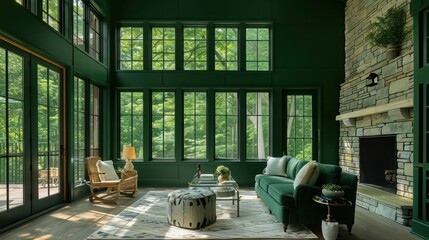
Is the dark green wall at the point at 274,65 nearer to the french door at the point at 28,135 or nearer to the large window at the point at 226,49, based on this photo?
the large window at the point at 226,49

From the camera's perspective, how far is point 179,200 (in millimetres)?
4133

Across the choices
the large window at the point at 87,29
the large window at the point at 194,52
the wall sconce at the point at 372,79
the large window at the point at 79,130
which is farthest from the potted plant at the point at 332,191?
the large window at the point at 87,29

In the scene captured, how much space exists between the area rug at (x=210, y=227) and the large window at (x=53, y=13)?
3.36 m

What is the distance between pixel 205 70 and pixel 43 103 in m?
3.77

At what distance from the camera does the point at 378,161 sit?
6156 mm

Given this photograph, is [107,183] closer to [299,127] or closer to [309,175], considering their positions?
[309,175]

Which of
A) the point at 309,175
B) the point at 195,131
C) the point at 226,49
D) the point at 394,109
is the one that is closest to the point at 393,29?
the point at 394,109

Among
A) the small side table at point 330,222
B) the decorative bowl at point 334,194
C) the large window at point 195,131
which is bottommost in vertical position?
the small side table at point 330,222

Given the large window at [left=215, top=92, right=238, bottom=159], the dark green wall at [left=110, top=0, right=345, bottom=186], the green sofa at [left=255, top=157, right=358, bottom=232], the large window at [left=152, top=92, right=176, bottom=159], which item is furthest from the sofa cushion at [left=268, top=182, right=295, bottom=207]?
the large window at [left=152, top=92, right=176, bottom=159]

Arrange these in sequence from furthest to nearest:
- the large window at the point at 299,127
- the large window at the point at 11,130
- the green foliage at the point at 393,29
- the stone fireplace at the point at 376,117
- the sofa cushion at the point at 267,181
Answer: the large window at the point at 299,127, the green foliage at the point at 393,29, the sofa cushion at the point at 267,181, the stone fireplace at the point at 376,117, the large window at the point at 11,130

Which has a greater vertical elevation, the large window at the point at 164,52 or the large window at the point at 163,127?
the large window at the point at 164,52

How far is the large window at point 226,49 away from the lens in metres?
7.80

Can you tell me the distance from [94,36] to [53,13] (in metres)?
1.76

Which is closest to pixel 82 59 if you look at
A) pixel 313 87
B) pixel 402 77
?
pixel 313 87
